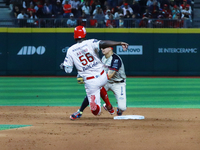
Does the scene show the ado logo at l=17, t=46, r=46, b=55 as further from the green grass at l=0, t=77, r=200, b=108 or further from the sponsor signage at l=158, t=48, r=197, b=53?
the sponsor signage at l=158, t=48, r=197, b=53

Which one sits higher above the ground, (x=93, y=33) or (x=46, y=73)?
(x=93, y=33)

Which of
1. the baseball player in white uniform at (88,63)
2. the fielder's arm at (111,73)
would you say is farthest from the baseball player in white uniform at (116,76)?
the baseball player in white uniform at (88,63)

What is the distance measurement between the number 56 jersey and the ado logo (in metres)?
14.3

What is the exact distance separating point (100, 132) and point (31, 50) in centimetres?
1536

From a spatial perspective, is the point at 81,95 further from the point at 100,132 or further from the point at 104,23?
the point at 104,23

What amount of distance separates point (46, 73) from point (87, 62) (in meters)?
14.4

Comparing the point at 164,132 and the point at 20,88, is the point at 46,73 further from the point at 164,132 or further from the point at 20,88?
the point at 164,132

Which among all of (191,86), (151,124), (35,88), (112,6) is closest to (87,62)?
(151,124)

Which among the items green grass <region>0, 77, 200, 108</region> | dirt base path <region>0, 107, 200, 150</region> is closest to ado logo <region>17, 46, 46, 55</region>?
green grass <region>0, 77, 200, 108</region>

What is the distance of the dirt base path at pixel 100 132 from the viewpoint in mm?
5332

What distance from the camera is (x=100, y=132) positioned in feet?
20.6

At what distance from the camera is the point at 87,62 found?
22.5 feet

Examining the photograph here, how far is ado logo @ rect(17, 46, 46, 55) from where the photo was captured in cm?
2091

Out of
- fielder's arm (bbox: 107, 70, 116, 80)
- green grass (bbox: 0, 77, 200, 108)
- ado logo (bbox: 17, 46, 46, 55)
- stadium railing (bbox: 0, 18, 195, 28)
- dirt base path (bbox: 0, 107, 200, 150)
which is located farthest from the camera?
ado logo (bbox: 17, 46, 46, 55)
